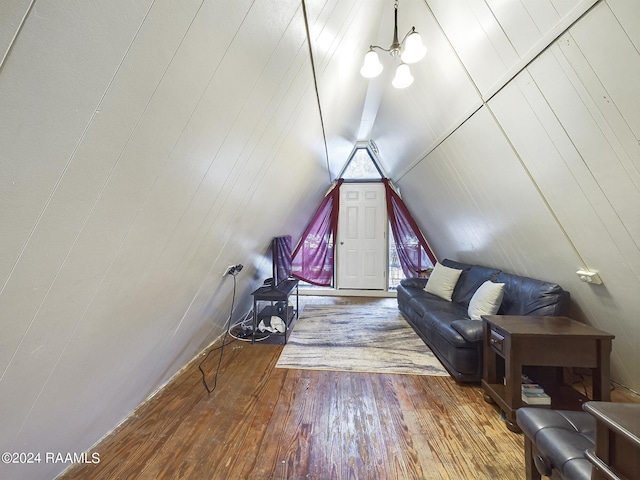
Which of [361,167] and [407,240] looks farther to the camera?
[361,167]

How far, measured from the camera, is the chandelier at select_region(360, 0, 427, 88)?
61.8 inches

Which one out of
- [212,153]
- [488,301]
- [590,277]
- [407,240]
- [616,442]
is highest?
[407,240]

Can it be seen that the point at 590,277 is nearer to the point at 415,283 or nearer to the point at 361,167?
the point at 415,283

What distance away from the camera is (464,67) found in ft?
5.78

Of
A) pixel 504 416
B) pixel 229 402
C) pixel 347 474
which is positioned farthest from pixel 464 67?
pixel 229 402

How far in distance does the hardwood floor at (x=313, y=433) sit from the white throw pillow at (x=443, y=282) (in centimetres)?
130

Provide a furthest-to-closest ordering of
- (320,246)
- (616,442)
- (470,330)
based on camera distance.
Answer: (320,246) → (470,330) → (616,442)

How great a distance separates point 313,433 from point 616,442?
1300 mm

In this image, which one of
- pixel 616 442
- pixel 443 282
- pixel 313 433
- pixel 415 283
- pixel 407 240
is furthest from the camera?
pixel 407 240

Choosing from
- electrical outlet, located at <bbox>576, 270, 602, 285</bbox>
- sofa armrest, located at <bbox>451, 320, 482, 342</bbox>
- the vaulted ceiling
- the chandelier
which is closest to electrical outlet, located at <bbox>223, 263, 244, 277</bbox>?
the vaulted ceiling

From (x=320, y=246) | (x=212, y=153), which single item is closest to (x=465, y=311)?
(x=320, y=246)

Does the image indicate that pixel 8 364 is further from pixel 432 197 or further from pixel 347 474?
pixel 432 197

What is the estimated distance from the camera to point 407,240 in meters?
4.57

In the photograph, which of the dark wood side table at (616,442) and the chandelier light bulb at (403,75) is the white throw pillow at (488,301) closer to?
the dark wood side table at (616,442)
